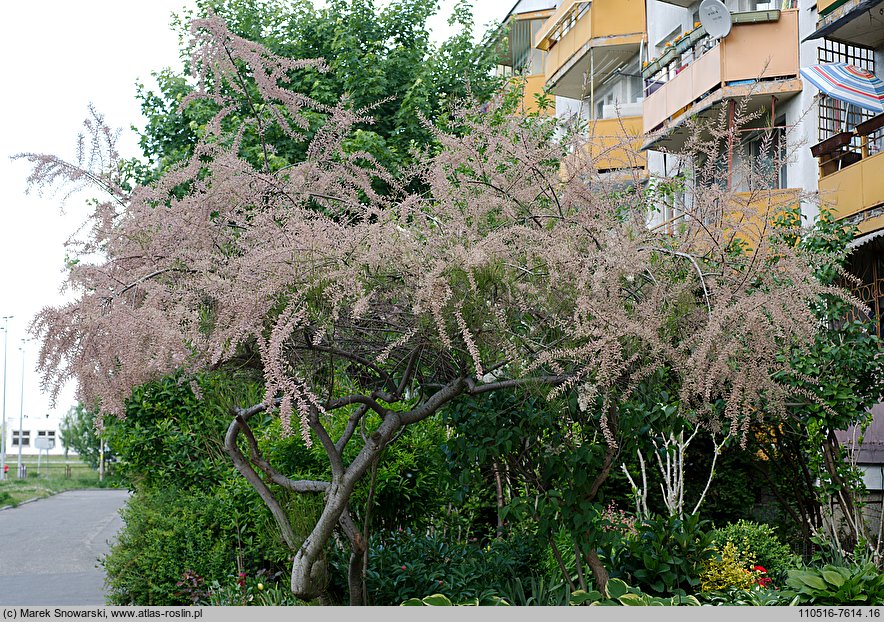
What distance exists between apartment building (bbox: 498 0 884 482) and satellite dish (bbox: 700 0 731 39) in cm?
12

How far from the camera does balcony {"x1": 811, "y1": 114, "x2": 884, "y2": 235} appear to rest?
11594mm

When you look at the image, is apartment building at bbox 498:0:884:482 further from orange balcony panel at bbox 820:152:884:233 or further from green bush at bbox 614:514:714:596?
green bush at bbox 614:514:714:596

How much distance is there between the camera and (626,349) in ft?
15.6

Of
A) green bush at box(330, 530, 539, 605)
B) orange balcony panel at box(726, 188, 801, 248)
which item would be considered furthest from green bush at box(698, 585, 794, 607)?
orange balcony panel at box(726, 188, 801, 248)

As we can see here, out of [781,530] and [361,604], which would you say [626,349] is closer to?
[361,604]

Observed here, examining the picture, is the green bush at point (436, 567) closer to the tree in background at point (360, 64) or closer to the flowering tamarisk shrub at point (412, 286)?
the flowering tamarisk shrub at point (412, 286)

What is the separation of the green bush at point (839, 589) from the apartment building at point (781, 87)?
12.0 ft

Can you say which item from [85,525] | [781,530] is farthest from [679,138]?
[85,525]

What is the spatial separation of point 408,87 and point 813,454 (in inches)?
441

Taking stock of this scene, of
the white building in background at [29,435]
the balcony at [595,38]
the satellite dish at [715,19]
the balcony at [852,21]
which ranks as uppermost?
the balcony at [595,38]

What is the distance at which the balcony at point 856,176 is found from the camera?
11594 mm

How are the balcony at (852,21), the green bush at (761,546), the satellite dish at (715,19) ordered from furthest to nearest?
the satellite dish at (715,19)
the balcony at (852,21)
the green bush at (761,546)

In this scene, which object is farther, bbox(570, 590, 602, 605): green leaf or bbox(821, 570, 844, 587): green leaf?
bbox(570, 590, 602, 605): green leaf

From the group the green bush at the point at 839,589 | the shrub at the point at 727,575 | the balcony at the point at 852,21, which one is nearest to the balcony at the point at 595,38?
the balcony at the point at 852,21
